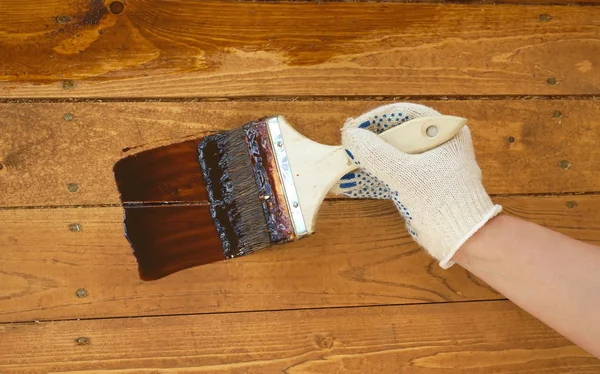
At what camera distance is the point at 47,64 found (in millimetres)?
1274

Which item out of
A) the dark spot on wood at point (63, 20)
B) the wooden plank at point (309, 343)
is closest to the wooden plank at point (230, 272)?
the wooden plank at point (309, 343)

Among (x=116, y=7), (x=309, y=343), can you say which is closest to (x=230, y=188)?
(x=309, y=343)

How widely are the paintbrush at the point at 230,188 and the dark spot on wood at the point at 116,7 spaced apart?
0.35m

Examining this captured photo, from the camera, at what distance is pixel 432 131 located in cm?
111

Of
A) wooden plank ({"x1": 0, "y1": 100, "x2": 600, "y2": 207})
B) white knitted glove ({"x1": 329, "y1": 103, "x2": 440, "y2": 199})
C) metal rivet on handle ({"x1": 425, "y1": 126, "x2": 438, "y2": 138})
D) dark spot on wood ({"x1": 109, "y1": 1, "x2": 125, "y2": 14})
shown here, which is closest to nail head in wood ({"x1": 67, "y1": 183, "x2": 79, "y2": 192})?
wooden plank ({"x1": 0, "y1": 100, "x2": 600, "y2": 207})

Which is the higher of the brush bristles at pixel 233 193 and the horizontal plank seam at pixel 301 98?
the horizontal plank seam at pixel 301 98

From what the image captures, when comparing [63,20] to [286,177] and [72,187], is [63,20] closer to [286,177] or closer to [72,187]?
[72,187]

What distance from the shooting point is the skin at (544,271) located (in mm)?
1011

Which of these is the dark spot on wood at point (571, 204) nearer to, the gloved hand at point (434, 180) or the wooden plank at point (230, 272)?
the wooden plank at point (230, 272)

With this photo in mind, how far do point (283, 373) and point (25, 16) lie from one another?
1.05 meters

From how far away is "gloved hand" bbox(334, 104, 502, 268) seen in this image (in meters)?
1.13

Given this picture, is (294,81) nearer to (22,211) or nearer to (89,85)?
(89,85)

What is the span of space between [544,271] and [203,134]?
0.80m

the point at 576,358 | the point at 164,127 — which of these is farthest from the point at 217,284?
the point at 576,358
